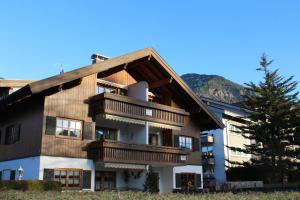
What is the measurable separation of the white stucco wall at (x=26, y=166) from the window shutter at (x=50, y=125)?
1.56 m

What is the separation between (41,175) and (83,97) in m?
5.38

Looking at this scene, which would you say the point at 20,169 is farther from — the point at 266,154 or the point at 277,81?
the point at 277,81

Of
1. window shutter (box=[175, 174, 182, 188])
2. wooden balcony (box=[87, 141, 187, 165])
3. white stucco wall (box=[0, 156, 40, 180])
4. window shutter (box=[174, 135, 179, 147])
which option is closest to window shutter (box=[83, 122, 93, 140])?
wooden balcony (box=[87, 141, 187, 165])

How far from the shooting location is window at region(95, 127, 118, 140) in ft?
84.3

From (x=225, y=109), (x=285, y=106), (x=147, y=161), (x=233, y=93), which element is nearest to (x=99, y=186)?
(x=147, y=161)

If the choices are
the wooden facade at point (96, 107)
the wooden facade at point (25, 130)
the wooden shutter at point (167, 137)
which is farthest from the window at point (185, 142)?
the wooden facade at point (25, 130)

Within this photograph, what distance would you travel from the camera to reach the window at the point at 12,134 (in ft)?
80.4

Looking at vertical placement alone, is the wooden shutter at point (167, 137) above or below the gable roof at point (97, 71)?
below

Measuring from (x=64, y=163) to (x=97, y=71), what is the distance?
587 centimetres

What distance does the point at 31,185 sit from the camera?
18406 mm

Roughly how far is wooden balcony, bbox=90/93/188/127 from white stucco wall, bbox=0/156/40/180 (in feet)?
15.1

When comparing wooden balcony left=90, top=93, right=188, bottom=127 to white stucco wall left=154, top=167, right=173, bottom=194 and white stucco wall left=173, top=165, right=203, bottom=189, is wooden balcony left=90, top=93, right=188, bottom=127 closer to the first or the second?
white stucco wall left=173, top=165, right=203, bottom=189

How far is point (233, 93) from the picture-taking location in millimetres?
190000

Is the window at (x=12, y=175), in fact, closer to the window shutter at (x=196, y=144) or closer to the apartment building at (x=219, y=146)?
the window shutter at (x=196, y=144)
